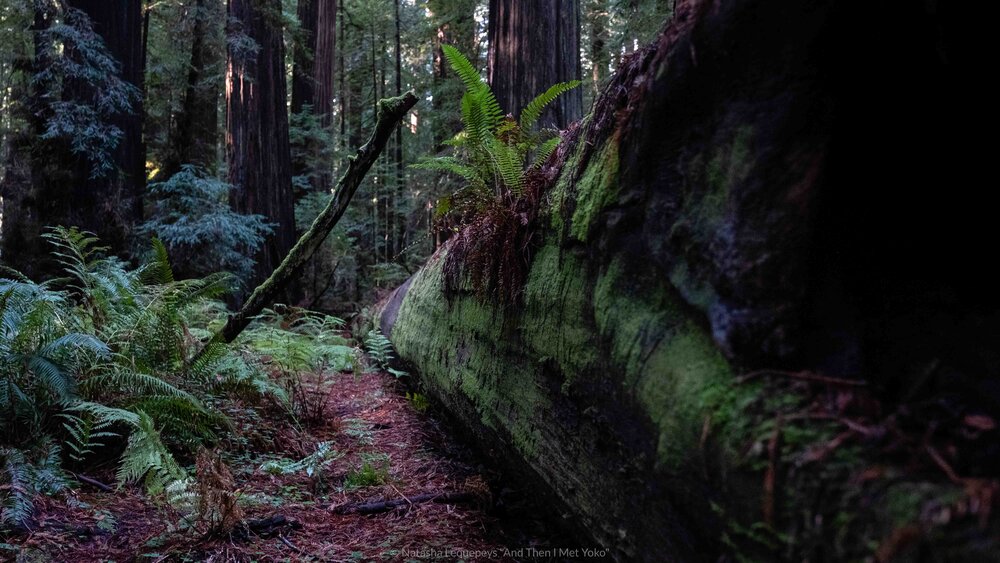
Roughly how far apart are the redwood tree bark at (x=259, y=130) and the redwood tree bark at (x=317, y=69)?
439 centimetres

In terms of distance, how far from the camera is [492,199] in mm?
3406

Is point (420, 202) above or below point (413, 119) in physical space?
below

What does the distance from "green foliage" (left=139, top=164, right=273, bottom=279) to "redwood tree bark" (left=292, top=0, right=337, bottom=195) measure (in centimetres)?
668

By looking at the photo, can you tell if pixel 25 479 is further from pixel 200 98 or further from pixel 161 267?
pixel 200 98

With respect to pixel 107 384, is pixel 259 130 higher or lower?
higher

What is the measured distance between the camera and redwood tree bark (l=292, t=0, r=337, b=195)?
55.1 feet

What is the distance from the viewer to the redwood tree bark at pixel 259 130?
453 inches

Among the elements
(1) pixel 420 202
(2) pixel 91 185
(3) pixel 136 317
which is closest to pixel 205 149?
(2) pixel 91 185

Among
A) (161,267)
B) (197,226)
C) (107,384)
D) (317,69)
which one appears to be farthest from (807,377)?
(317,69)

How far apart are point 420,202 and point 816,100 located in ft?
45.6

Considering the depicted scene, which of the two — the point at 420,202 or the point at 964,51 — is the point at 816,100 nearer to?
the point at 964,51

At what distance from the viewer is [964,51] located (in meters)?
1.21

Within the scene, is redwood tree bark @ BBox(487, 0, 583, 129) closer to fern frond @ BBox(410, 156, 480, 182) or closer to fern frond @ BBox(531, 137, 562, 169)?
fern frond @ BBox(410, 156, 480, 182)

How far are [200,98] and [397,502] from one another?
453 inches
